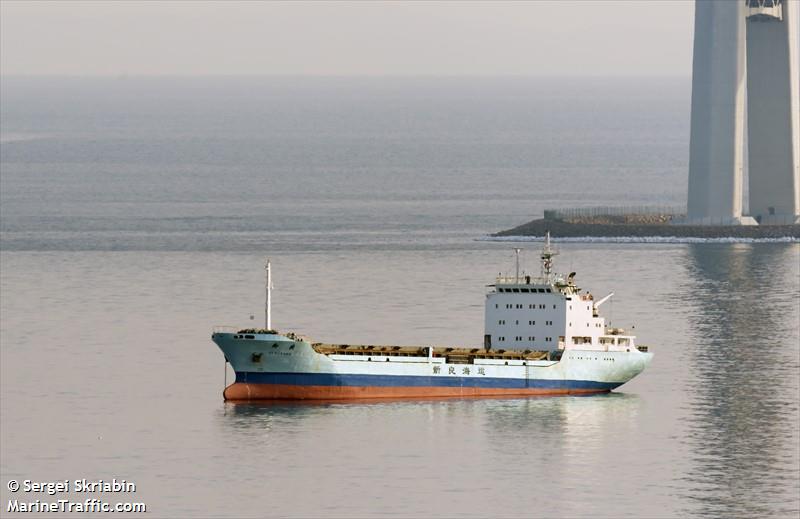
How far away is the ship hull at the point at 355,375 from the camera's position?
325 ft

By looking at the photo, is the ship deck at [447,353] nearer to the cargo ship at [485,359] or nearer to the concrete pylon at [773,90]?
the cargo ship at [485,359]

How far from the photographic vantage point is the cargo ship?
9925cm

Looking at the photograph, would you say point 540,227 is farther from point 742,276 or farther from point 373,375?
point 373,375

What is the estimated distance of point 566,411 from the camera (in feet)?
321

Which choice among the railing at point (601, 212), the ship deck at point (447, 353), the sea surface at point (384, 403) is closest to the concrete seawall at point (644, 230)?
the railing at point (601, 212)

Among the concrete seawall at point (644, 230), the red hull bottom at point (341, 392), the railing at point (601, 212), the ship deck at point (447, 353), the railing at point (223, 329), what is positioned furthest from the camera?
the railing at point (601, 212)

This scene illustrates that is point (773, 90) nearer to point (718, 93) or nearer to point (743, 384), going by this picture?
point (718, 93)

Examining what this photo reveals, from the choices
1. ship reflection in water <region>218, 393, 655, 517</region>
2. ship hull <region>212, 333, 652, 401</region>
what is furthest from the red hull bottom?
ship reflection in water <region>218, 393, 655, 517</region>

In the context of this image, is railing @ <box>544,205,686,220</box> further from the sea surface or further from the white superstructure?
the white superstructure

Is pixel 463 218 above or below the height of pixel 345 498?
above

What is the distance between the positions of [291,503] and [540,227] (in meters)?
96.8

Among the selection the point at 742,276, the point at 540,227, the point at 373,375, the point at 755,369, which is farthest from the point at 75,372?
the point at 540,227

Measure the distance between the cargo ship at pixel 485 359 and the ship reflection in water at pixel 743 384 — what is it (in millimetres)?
4818

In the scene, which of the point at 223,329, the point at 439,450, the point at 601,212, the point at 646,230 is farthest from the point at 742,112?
the point at 439,450
